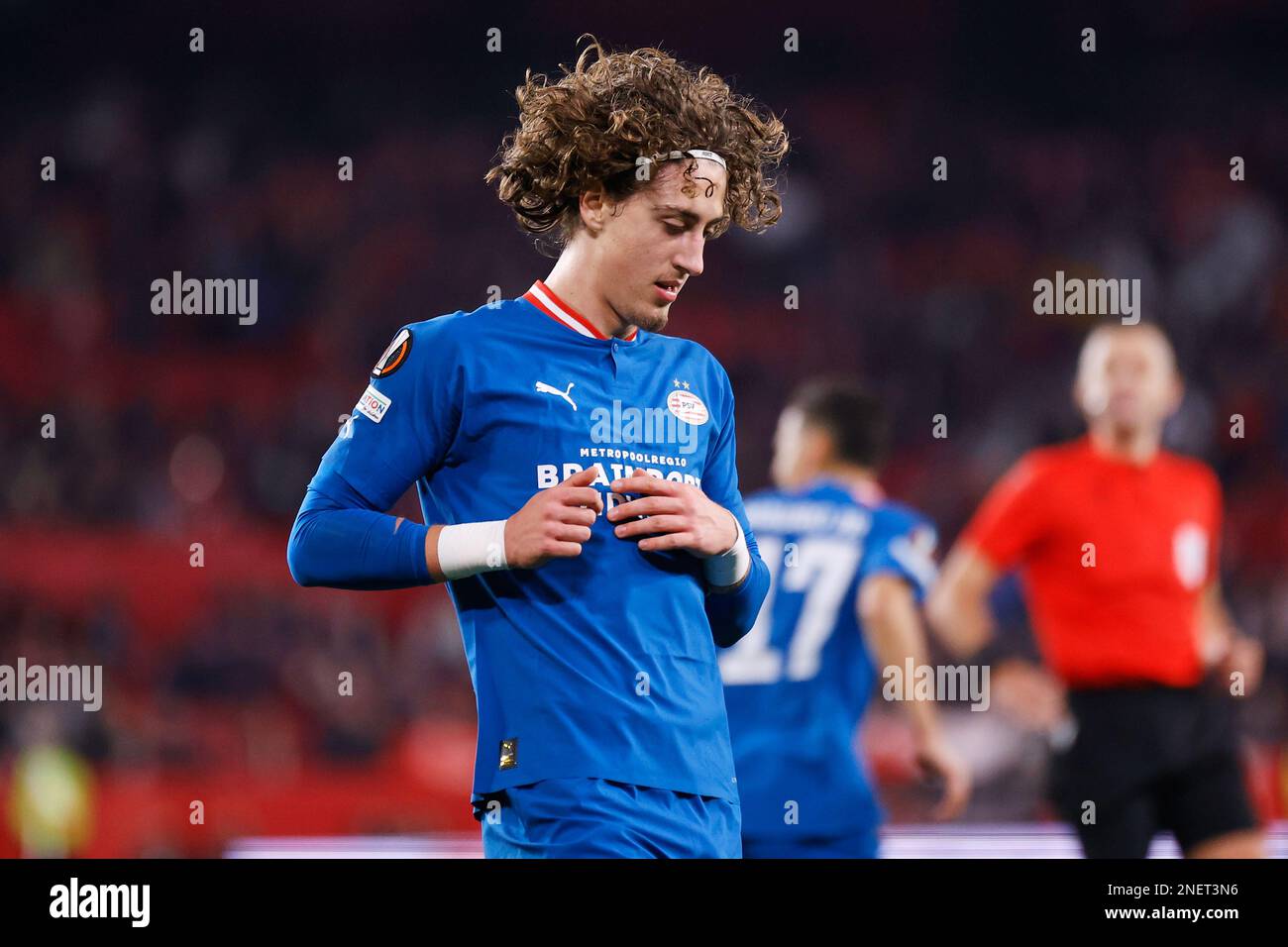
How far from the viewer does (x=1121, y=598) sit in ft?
14.8

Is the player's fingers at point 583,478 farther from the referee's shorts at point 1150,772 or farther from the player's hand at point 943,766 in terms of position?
the referee's shorts at point 1150,772

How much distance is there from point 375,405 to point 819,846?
8.13 feet

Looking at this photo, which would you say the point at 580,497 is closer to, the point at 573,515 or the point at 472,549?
the point at 573,515

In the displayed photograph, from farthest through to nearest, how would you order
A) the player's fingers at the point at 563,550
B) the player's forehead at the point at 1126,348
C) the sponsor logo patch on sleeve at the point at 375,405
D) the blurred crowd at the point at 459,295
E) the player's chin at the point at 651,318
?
the blurred crowd at the point at 459,295 → the player's forehead at the point at 1126,348 → the player's chin at the point at 651,318 → the sponsor logo patch on sleeve at the point at 375,405 → the player's fingers at the point at 563,550

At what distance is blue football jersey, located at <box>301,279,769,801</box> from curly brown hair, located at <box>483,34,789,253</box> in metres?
0.21

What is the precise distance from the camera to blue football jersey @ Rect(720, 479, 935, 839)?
422cm

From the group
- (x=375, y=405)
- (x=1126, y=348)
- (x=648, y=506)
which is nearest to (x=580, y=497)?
(x=648, y=506)

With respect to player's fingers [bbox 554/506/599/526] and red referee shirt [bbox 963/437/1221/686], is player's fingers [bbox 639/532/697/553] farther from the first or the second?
red referee shirt [bbox 963/437/1221/686]

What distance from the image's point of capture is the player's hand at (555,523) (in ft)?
6.59

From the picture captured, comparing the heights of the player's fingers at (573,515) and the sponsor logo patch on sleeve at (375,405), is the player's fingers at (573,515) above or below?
below

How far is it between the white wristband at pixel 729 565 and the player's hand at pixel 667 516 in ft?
0.25

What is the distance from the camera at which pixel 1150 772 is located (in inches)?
169

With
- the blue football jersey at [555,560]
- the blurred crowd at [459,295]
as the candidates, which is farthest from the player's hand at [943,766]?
the blurred crowd at [459,295]

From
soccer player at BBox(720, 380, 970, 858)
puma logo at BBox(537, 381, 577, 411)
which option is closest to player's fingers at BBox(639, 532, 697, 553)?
puma logo at BBox(537, 381, 577, 411)
